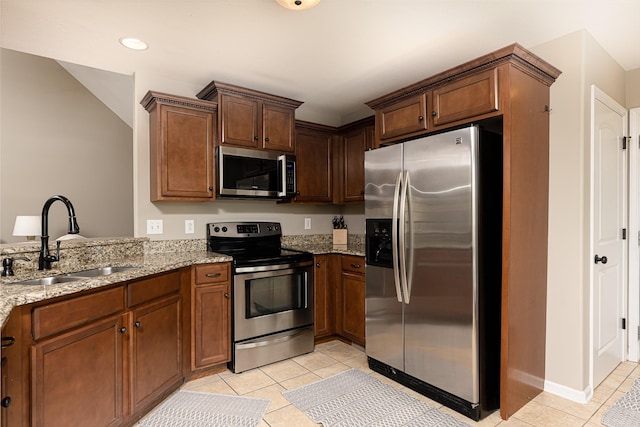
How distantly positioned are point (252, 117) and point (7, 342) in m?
2.29

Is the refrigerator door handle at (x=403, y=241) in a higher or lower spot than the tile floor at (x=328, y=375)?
higher

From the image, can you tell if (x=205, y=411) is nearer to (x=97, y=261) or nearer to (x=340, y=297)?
(x=97, y=261)

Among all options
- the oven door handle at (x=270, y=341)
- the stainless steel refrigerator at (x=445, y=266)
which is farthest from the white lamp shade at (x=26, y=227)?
the stainless steel refrigerator at (x=445, y=266)

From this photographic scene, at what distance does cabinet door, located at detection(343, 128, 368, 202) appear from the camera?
3.61 meters

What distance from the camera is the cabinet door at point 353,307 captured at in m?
3.13

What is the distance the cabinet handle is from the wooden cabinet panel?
2.51 metres

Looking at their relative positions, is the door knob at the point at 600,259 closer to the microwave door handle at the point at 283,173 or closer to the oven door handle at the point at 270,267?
the oven door handle at the point at 270,267

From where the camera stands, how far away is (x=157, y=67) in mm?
2832

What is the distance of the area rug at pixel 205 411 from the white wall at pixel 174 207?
1.32 metres

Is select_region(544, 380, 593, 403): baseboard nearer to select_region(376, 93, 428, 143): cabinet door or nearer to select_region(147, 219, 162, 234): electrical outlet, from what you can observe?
select_region(376, 93, 428, 143): cabinet door

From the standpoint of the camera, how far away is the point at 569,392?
2.31 m

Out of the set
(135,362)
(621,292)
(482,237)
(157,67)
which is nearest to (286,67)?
(157,67)

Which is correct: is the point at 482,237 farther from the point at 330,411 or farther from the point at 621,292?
the point at 621,292

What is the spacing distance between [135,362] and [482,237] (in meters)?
Answer: 2.16
